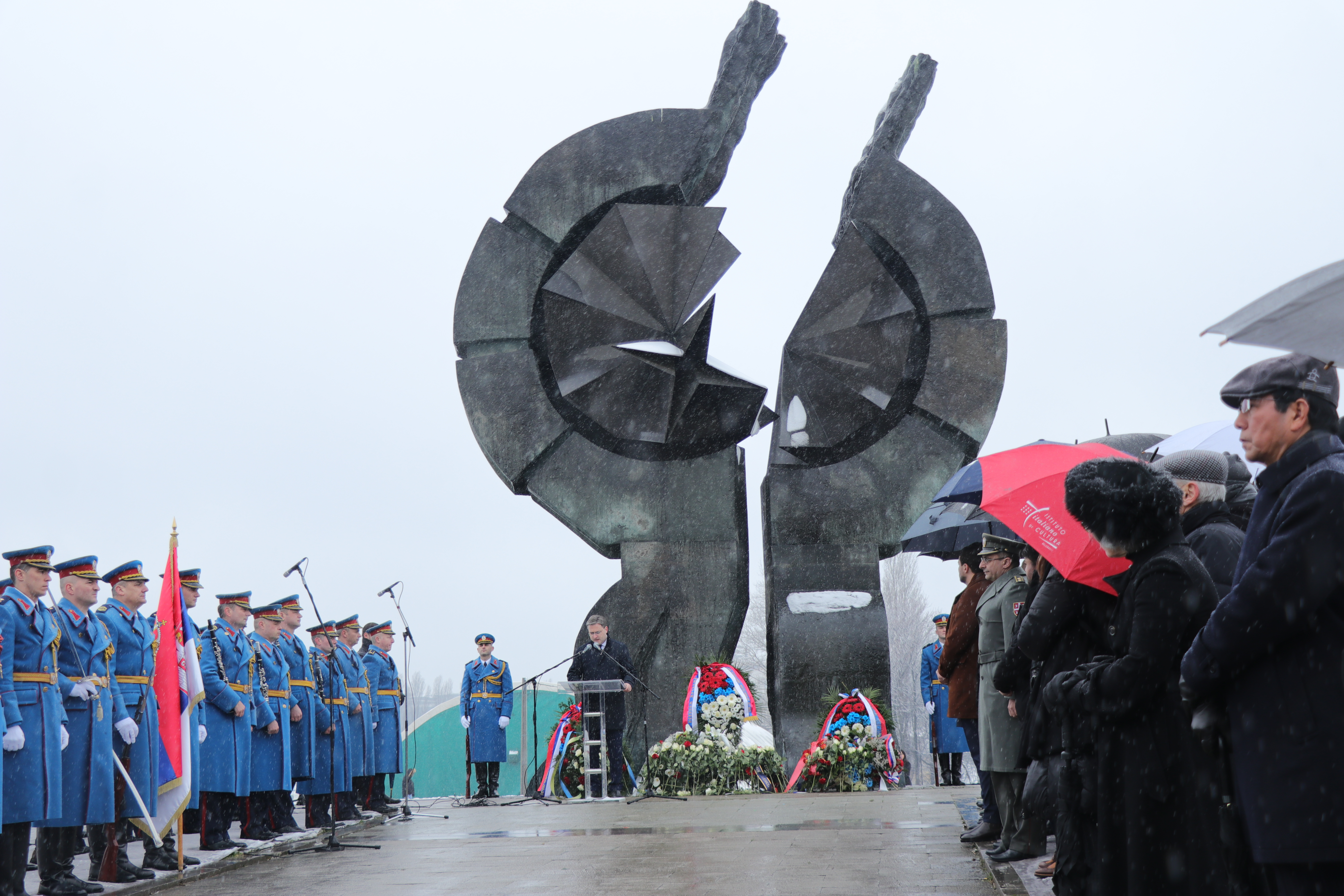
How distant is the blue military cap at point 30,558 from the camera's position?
6.90m

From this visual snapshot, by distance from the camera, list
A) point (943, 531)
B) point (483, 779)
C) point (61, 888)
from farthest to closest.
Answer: point (483, 779)
point (943, 531)
point (61, 888)

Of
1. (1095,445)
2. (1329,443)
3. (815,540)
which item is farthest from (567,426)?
(1329,443)

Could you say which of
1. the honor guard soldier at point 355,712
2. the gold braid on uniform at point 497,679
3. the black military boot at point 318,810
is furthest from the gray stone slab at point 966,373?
the black military boot at point 318,810

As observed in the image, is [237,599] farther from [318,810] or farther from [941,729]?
[941,729]

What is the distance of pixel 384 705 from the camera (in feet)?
43.3

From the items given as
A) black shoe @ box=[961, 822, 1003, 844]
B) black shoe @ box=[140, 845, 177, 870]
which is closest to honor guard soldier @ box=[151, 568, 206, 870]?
black shoe @ box=[140, 845, 177, 870]

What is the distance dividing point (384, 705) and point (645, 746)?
A: 281cm

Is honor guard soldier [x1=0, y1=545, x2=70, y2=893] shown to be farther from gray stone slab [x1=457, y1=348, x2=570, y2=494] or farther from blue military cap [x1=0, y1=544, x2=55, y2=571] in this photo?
gray stone slab [x1=457, y1=348, x2=570, y2=494]

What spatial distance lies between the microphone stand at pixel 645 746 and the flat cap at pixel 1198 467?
8.50 meters

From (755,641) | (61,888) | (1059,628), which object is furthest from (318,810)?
(755,641)

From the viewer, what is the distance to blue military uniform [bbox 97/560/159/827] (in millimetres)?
7719

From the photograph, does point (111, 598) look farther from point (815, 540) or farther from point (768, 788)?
Result: point (815, 540)

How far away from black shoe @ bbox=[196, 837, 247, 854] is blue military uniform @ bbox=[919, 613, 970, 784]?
8.05 metres

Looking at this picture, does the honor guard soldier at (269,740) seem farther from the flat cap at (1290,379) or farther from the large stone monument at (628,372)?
the flat cap at (1290,379)
